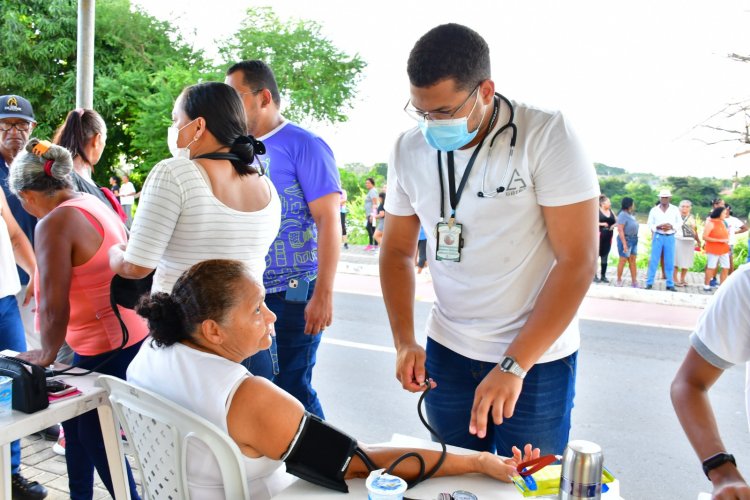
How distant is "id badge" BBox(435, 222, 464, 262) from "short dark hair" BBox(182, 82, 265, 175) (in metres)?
0.74

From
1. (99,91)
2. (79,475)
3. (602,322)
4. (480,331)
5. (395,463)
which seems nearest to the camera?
(395,463)

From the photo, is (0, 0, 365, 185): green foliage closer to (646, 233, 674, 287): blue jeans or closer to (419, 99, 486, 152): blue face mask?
(646, 233, 674, 287): blue jeans

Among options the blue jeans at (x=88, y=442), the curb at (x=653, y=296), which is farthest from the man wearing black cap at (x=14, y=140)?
the curb at (x=653, y=296)

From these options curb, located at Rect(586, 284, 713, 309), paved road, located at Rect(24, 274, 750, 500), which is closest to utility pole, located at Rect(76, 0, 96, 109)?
paved road, located at Rect(24, 274, 750, 500)

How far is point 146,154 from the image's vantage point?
15539 millimetres

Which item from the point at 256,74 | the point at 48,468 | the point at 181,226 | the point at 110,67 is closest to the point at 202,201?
the point at 181,226

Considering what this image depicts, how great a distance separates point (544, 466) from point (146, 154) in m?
15.5

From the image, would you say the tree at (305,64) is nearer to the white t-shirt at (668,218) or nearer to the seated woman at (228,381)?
the white t-shirt at (668,218)

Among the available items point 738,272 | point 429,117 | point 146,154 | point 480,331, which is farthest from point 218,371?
point 146,154

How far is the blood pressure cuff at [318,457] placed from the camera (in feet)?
4.87

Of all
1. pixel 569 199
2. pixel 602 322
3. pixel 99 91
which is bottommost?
pixel 602 322

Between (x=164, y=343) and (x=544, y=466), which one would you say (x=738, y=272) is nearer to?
(x=544, y=466)

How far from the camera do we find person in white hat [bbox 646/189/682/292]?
358 inches

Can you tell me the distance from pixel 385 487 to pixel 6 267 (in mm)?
2330
